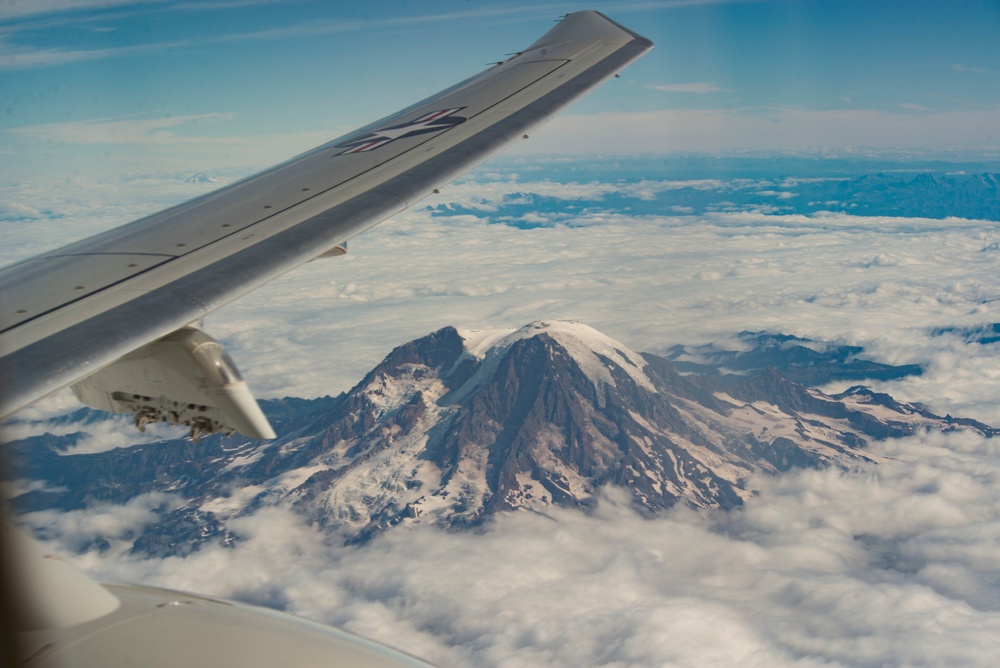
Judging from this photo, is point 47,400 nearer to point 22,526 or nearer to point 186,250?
point 22,526

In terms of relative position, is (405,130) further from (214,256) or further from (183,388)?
(183,388)

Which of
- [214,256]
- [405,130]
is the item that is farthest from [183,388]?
[405,130]

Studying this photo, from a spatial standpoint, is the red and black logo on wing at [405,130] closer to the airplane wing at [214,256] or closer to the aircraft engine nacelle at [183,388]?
the airplane wing at [214,256]

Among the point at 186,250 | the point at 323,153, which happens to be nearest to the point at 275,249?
the point at 186,250

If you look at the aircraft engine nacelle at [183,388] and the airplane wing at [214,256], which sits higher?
the airplane wing at [214,256]

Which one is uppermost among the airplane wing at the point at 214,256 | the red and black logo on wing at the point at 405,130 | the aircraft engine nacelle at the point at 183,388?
the red and black logo on wing at the point at 405,130

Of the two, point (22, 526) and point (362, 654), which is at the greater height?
point (22, 526)

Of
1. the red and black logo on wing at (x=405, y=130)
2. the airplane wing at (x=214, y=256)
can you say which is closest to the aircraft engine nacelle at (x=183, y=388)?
the airplane wing at (x=214, y=256)
